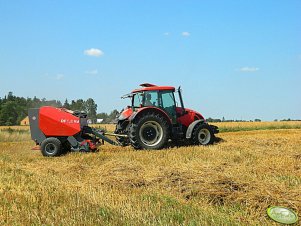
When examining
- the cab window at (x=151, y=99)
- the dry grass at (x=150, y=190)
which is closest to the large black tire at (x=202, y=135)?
the cab window at (x=151, y=99)

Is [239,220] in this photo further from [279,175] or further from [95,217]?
[279,175]

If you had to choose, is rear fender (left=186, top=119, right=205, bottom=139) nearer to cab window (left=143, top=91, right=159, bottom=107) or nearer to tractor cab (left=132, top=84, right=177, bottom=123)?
tractor cab (left=132, top=84, right=177, bottom=123)

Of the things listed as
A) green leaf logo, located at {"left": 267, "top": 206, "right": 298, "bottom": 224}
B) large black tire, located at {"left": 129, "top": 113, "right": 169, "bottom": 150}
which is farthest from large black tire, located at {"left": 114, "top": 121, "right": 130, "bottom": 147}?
green leaf logo, located at {"left": 267, "top": 206, "right": 298, "bottom": 224}

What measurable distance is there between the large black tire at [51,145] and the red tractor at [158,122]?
7.05ft

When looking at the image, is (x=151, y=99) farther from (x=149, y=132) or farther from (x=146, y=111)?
(x=149, y=132)

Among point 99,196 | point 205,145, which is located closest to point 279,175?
point 99,196

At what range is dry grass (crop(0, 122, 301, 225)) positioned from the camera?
4.07 m

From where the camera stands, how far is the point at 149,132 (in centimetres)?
1109

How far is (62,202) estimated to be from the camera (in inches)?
187

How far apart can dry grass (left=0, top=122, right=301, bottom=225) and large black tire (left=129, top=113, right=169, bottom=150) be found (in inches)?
79.1

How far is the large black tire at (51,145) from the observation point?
10391 millimetres

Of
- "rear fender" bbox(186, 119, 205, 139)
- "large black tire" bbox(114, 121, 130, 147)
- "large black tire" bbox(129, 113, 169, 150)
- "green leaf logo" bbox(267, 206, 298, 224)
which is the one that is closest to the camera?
"green leaf logo" bbox(267, 206, 298, 224)

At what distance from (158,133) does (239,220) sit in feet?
23.7

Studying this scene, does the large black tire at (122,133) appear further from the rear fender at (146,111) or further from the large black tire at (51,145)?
the large black tire at (51,145)
